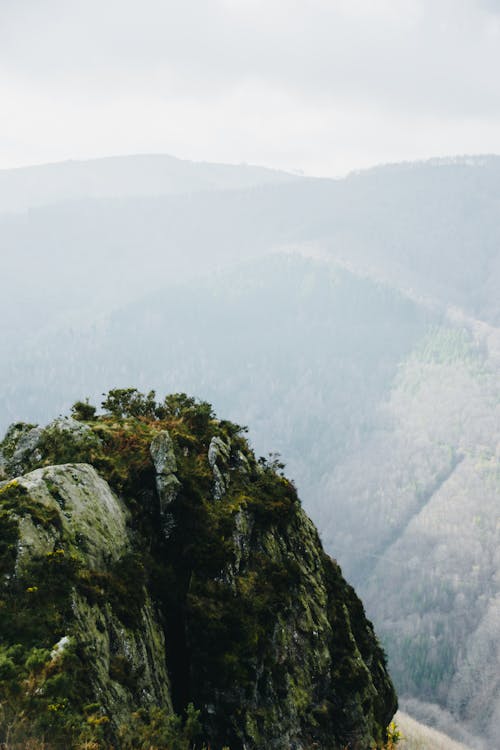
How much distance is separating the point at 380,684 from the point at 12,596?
44.1 ft

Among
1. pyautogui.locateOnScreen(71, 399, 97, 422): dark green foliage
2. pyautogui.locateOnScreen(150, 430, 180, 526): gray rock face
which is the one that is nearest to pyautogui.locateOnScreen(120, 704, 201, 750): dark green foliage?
pyautogui.locateOnScreen(150, 430, 180, 526): gray rock face

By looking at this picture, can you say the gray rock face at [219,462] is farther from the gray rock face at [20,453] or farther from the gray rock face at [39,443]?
the gray rock face at [20,453]

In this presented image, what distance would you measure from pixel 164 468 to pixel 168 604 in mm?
3756

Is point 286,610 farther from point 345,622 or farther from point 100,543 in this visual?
point 100,543

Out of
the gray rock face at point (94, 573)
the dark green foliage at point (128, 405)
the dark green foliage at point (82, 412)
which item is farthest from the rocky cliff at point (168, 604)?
the dark green foliage at point (128, 405)

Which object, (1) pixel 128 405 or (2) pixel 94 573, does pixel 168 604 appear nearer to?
(2) pixel 94 573

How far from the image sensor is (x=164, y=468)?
54.5 ft

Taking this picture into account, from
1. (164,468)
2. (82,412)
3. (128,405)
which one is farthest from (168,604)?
(128,405)

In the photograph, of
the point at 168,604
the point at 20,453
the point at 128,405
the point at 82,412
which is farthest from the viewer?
the point at 128,405

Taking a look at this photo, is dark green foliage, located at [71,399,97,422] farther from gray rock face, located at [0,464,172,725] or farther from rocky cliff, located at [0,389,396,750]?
gray rock face, located at [0,464,172,725]

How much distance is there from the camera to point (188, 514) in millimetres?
16094

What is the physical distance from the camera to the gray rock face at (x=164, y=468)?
16141mm

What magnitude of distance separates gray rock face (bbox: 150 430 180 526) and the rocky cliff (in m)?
0.06

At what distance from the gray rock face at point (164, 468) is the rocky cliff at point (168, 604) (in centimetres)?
6
